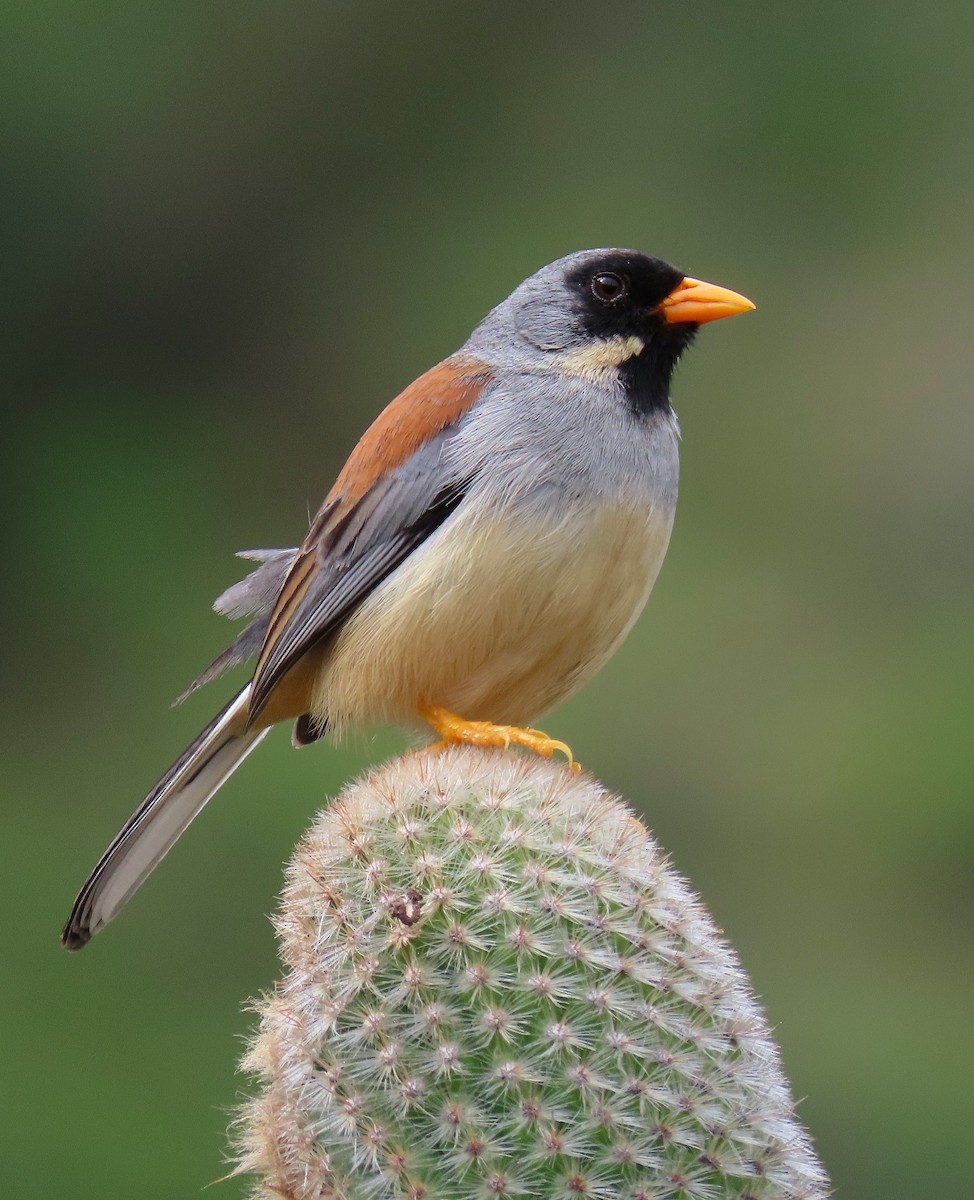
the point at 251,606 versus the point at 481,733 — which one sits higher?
the point at 481,733

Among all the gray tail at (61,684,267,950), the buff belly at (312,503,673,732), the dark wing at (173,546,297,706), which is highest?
the buff belly at (312,503,673,732)

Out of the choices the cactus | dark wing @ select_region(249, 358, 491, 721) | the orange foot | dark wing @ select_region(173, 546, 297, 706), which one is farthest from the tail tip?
the cactus

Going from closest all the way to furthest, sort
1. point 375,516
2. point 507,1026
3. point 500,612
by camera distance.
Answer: point 507,1026
point 500,612
point 375,516

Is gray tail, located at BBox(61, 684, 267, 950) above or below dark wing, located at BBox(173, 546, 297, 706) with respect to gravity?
Answer: below

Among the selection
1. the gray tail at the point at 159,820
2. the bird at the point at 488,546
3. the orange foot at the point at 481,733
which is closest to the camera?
the orange foot at the point at 481,733

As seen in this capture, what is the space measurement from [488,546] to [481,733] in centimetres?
43

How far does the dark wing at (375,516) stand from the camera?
393 centimetres

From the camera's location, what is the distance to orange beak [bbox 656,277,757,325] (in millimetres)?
4195

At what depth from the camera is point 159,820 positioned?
4.09 m

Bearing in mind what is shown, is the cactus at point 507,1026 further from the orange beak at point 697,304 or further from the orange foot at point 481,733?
the orange beak at point 697,304

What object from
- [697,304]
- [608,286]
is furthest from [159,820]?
[697,304]

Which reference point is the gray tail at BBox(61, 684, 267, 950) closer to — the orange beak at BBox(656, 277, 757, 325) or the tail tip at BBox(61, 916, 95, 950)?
the tail tip at BBox(61, 916, 95, 950)

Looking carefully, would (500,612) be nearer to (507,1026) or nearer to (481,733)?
(481,733)

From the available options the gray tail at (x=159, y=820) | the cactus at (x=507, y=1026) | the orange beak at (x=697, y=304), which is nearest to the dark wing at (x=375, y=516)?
the gray tail at (x=159, y=820)
